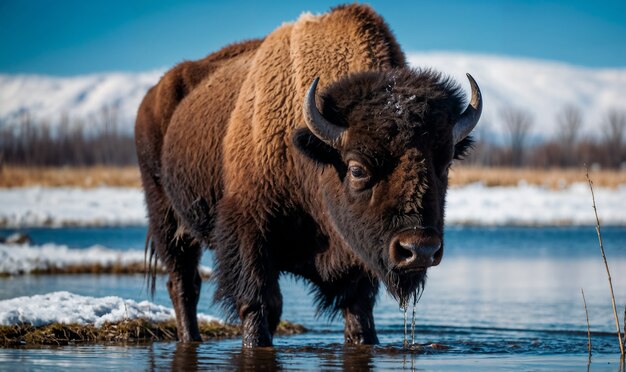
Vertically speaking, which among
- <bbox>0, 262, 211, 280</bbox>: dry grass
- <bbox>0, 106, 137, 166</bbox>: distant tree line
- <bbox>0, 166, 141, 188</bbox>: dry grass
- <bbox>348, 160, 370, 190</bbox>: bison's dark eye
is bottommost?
<bbox>0, 262, 211, 280</bbox>: dry grass

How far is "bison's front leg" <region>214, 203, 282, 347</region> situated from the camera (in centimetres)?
796

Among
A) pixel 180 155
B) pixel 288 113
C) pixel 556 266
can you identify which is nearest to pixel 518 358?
pixel 288 113

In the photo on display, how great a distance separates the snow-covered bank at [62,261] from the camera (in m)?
15.5

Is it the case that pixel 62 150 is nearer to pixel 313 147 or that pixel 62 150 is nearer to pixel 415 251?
pixel 313 147

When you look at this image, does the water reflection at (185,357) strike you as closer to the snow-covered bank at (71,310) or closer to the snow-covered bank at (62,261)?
the snow-covered bank at (71,310)

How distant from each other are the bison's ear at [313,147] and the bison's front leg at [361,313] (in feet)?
5.13

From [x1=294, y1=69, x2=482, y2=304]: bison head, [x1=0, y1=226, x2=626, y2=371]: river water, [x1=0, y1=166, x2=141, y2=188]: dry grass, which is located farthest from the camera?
[x1=0, y1=166, x2=141, y2=188]: dry grass

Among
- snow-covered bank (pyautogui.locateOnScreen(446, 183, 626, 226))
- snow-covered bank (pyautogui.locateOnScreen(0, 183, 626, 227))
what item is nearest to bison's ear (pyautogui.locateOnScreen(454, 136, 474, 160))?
snow-covered bank (pyautogui.locateOnScreen(0, 183, 626, 227))

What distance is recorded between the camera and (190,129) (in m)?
9.53

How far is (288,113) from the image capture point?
319 inches

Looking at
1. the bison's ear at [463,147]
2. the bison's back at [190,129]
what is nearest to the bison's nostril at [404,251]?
the bison's ear at [463,147]

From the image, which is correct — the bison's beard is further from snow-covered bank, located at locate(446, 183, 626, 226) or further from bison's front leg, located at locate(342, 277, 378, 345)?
snow-covered bank, located at locate(446, 183, 626, 226)

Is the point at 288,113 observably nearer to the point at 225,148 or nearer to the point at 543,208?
the point at 225,148

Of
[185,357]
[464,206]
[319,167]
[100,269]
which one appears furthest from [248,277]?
[464,206]
